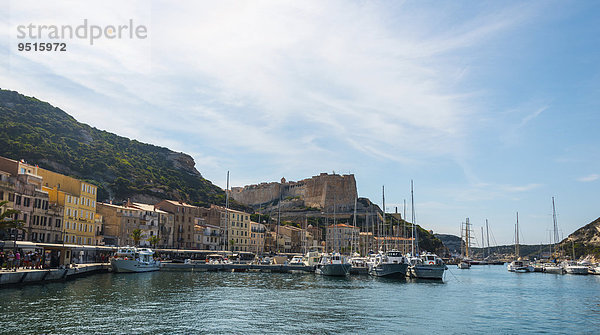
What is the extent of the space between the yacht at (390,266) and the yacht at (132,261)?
1356 inches

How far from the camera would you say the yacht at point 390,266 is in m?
68.1

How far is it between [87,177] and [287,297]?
4147 inches

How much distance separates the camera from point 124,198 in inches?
5005

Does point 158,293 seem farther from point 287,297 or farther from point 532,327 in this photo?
point 532,327

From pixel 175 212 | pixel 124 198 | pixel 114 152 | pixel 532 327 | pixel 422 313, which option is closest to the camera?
pixel 532 327

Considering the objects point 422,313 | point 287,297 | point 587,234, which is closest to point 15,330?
point 287,297

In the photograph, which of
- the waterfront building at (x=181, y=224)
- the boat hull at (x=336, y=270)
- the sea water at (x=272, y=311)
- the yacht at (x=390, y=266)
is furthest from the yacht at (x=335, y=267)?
the waterfront building at (x=181, y=224)

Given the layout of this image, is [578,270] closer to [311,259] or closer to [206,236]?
[311,259]

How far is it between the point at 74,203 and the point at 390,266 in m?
47.0

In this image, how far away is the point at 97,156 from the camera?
143 metres

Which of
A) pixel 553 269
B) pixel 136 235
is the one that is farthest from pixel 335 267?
pixel 553 269

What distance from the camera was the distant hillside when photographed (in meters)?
170

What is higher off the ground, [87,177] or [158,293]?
[87,177]

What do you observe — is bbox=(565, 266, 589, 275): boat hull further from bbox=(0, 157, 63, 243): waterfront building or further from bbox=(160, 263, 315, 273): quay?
bbox=(0, 157, 63, 243): waterfront building
